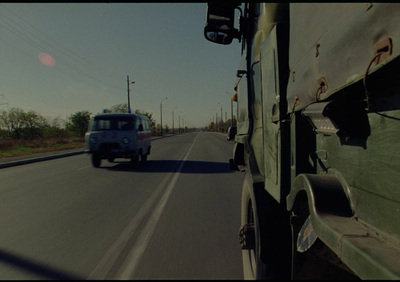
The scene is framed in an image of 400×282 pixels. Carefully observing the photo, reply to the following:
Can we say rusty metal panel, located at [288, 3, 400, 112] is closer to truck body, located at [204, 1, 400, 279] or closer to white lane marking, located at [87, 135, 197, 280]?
Answer: truck body, located at [204, 1, 400, 279]

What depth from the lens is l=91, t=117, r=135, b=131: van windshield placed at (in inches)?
497

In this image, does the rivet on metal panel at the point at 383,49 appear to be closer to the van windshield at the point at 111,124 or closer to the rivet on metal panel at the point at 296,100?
the rivet on metal panel at the point at 296,100

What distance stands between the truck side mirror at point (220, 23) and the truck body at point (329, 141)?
46 centimetres

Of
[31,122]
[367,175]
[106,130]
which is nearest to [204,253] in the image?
[367,175]

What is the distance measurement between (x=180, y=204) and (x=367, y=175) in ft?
17.4

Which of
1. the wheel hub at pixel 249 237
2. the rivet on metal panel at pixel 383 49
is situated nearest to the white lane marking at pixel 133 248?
the wheel hub at pixel 249 237

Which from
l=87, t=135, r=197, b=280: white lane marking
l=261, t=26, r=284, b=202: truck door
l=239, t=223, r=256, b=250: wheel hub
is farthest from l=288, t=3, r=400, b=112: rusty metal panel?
l=87, t=135, r=197, b=280: white lane marking

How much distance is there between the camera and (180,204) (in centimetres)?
632

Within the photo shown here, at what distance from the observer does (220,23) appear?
3.18m

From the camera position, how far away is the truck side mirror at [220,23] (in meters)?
3.04

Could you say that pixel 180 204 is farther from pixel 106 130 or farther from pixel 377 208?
pixel 106 130

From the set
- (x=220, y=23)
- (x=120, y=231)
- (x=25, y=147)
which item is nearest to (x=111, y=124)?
(x=120, y=231)

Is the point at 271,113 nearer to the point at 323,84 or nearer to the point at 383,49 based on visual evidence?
the point at 323,84

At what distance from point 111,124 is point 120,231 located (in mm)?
8655
